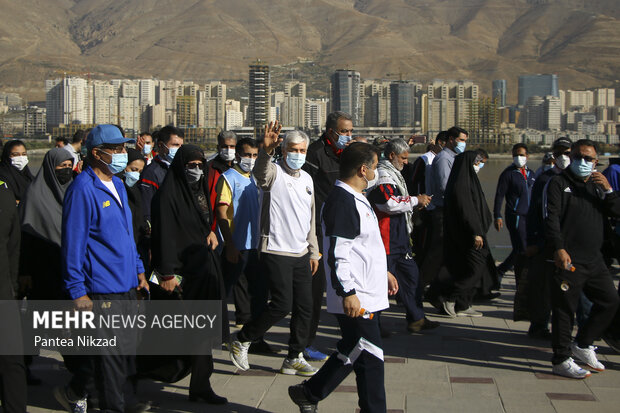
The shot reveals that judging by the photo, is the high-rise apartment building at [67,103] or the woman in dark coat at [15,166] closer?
the woman in dark coat at [15,166]

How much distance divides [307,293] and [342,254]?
4.19ft

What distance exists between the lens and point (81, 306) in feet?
12.7

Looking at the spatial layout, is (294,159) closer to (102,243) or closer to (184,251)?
(184,251)

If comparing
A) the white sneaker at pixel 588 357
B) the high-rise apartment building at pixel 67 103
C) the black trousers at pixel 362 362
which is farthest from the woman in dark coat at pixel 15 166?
the high-rise apartment building at pixel 67 103

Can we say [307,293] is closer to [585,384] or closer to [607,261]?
[585,384]

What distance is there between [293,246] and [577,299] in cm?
207

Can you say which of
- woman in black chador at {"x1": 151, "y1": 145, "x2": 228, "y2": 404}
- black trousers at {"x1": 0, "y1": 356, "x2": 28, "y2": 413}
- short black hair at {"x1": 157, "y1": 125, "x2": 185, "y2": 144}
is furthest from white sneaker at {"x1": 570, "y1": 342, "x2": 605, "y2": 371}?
short black hair at {"x1": 157, "y1": 125, "x2": 185, "y2": 144}

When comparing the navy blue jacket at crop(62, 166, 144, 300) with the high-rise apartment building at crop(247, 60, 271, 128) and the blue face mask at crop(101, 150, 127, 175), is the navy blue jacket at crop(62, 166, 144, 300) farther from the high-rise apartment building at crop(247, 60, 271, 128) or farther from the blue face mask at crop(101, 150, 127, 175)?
the high-rise apartment building at crop(247, 60, 271, 128)

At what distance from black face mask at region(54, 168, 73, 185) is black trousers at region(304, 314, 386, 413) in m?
2.19

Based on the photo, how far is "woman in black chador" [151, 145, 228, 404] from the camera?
4.57m

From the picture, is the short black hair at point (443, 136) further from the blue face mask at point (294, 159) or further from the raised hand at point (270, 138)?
the raised hand at point (270, 138)

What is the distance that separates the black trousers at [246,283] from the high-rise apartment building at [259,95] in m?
173

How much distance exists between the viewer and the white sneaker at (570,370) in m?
5.23

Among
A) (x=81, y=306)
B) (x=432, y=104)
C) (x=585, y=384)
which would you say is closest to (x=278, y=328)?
(x=585, y=384)
